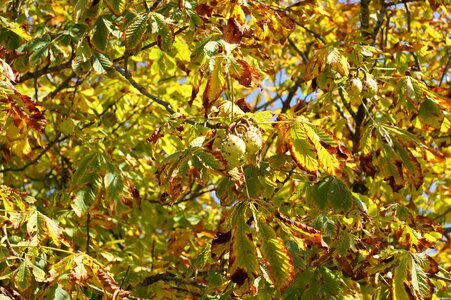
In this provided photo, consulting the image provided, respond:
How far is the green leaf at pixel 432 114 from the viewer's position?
2645 mm

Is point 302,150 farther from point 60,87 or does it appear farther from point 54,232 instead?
point 60,87

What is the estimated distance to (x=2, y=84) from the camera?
7.39 feet

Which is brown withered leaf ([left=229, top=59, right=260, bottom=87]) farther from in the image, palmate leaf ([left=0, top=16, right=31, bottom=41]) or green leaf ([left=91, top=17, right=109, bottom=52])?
palmate leaf ([left=0, top=16, right=31, bottom=41])

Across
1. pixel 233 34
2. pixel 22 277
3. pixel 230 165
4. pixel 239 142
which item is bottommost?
pixel 22 277

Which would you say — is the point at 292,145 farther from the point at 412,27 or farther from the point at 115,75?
the point at 412,27

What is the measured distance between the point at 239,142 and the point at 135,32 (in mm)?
777

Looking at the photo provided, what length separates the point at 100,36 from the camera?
8.41 ft

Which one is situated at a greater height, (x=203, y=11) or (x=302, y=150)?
(x=203, y=11)

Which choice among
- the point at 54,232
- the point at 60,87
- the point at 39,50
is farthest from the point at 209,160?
the point at 60,87

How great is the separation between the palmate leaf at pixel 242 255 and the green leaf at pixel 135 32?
0.83 metres

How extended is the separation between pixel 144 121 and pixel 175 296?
1329mm

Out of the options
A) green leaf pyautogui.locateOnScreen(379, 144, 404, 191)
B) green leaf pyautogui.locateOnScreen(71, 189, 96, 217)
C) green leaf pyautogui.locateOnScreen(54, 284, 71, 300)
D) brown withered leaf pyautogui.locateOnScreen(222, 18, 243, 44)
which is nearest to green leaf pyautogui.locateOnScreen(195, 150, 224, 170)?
brown withered leaf pyautogui.locateOnScreen(222, 18, 243, 44)

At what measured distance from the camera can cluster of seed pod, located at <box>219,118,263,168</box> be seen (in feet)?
5.97

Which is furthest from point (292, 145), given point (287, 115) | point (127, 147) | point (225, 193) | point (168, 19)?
point (127, 147)
